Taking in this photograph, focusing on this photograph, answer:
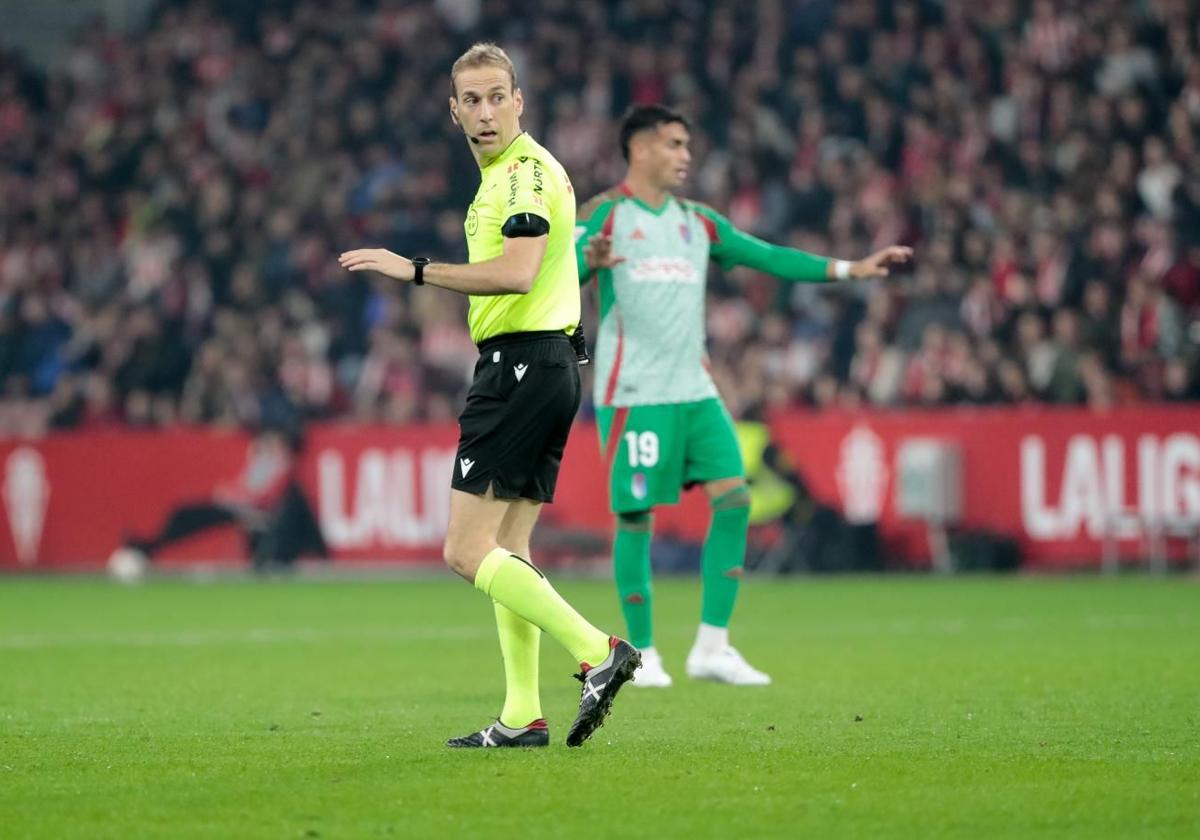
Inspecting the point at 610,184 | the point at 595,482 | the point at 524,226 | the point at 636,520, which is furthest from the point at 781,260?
the point at 610,184

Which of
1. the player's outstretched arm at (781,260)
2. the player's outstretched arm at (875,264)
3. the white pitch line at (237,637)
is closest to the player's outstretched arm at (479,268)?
the player's outstretched arm at (875,264)

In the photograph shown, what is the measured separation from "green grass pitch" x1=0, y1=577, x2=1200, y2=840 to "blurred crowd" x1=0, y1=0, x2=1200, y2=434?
6183 millimetres

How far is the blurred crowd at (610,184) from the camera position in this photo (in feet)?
68.6

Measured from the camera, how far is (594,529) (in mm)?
20797

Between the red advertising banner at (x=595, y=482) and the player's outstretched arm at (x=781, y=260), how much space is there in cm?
893

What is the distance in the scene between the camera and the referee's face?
743 centimetres

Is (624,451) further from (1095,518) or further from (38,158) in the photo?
(38,158)

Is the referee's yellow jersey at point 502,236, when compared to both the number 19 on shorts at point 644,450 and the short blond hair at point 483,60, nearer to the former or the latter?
the short blond hair at point 483,60

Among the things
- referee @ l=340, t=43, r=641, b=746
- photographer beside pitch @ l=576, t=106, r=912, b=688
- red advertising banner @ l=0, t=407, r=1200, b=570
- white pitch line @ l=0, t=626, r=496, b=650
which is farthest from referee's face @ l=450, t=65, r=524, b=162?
red advertising banner @ l=0, t=407, r=1200, b=570

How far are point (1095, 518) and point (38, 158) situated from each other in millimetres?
16007

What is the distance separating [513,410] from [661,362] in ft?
11.1

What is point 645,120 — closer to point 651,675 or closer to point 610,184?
point 651,675

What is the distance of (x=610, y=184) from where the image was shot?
24.9m

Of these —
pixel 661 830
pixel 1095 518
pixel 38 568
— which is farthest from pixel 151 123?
pixel 661 830
